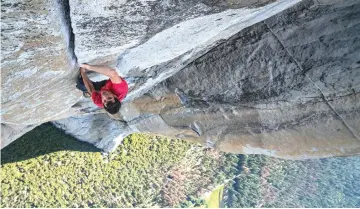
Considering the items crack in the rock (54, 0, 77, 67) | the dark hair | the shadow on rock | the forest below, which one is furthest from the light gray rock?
the forest below

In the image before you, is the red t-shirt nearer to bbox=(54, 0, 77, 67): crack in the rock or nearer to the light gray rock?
the light gray rock

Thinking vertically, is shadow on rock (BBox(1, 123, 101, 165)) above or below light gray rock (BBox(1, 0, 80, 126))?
below

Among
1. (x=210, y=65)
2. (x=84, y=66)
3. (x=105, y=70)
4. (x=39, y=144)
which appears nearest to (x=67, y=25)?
(x=84, y=66)

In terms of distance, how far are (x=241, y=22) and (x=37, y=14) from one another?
271 cm


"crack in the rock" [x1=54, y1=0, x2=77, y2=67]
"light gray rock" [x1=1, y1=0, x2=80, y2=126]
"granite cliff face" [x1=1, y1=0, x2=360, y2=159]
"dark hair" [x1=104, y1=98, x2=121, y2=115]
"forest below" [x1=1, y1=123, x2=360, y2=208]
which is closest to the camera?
"light gray rock" [x1=1, y1=0, x2=80, y2=126]

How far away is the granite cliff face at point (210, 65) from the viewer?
142 inches

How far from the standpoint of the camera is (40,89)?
4.79 m

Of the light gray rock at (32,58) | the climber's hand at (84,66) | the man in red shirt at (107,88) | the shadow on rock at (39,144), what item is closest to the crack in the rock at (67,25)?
the light gray rock at (32,58)

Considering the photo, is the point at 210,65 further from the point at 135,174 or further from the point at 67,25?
the point at 135,174

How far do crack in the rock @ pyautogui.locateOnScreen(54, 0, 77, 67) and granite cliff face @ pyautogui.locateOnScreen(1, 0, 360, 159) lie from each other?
13mm

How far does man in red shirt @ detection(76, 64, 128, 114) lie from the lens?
488 centimetres

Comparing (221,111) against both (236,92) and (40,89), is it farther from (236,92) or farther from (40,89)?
(40,89)

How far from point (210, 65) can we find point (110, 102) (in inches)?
88.9

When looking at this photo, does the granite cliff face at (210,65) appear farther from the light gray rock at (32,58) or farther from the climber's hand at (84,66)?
the climber's hand at (84,66)
